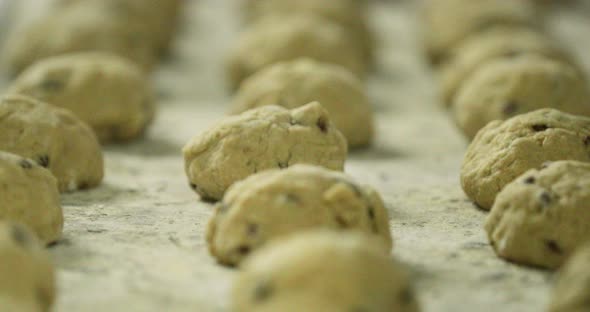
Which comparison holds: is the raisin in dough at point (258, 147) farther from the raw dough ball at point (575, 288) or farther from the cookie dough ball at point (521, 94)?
the raw dough ball at point (575, 288)

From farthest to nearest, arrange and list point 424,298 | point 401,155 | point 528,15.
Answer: point 528,15 < point 401,155 < point 424,298

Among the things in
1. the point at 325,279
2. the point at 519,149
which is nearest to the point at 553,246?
the point at 519,149

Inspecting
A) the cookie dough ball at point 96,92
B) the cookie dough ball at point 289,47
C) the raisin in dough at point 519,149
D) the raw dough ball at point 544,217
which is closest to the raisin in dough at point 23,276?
the raw dough ball at point 544,217

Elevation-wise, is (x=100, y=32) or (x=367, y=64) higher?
(x=100, y=32)

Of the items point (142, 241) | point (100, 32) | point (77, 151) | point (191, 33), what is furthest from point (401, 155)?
point (191, 33)

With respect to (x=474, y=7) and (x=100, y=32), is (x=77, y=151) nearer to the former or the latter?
(x=100, y=32)

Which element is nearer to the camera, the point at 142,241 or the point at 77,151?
the point at 142,241

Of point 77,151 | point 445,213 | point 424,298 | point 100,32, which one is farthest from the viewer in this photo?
point 100,32

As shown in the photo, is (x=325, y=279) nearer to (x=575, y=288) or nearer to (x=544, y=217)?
(x=575, y=288)
